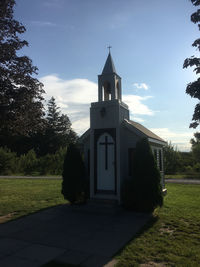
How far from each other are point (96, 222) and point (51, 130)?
49.0m

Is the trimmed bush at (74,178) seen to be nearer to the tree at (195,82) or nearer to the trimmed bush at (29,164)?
the tree at (195,82)

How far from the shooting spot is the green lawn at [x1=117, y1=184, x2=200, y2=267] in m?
4.44

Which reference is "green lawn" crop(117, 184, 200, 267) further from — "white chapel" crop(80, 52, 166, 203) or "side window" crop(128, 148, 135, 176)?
"white chapel" crop(80, 52, 166, 203)

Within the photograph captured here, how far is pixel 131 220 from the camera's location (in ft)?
24.4

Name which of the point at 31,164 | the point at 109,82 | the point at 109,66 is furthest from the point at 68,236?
the point at 31,164

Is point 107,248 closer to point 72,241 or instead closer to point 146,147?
point 72,241

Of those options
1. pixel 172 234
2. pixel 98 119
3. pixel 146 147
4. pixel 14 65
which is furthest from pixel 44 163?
pixel 172 234

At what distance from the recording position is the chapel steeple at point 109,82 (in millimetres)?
10429

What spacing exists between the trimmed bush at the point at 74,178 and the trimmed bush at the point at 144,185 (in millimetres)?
1950

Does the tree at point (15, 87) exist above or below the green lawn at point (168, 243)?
above

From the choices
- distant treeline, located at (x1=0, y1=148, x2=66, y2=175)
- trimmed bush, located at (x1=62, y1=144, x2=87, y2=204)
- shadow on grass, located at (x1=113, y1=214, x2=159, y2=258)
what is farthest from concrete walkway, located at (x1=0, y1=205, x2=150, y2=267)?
distant treeline, located at (x1=0, y1=148, x2=66, y2=175)

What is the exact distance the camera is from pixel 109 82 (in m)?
10.6

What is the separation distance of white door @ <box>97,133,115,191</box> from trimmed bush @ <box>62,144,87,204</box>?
2.57ft

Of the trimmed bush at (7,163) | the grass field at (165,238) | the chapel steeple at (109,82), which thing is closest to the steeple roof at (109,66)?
the chapel steeple at (109,82)
